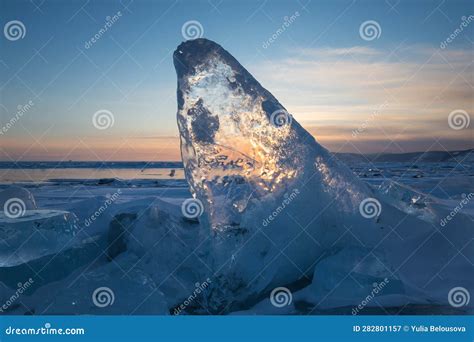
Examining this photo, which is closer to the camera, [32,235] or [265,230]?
[265,230]

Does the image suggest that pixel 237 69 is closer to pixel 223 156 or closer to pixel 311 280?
pixel 223 156

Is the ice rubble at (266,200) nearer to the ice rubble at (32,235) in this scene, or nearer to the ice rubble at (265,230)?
the ice rubble at (265,230)

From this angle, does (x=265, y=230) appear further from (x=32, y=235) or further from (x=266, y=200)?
(x=32, y=235)

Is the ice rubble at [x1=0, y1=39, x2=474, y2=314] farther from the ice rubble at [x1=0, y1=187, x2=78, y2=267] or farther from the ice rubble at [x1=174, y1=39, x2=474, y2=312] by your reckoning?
the ice rubble at [x1=0, y1=187, x2=78, y2=267]

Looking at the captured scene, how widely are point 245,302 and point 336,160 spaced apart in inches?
74.2

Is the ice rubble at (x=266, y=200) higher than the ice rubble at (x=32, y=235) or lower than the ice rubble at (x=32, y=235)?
higher

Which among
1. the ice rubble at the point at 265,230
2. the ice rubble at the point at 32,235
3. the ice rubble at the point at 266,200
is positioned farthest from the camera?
the ice rubble at the point at 32,235

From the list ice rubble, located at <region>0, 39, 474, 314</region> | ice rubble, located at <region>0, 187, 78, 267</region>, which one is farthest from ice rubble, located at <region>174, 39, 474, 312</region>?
ice rubble, located at <region>0, 187, 78, 267</region>

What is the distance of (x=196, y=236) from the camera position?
234 inches

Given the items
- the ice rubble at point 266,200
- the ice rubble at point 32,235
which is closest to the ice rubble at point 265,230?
the ice rubble at point 266,200

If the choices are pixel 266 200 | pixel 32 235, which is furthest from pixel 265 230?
pixel 32 235

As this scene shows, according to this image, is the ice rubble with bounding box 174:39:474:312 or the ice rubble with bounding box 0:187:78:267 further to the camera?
the ice rubble with bounding box 0:187:78:267

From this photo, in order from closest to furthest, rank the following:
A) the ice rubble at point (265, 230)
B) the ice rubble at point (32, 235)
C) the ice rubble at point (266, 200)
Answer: the ice rubble at point (265, 230) < the ice rubble at point (266, 200) < the ice rubble at point (32, 235)

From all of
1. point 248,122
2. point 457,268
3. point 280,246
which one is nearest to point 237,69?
point 248,122
